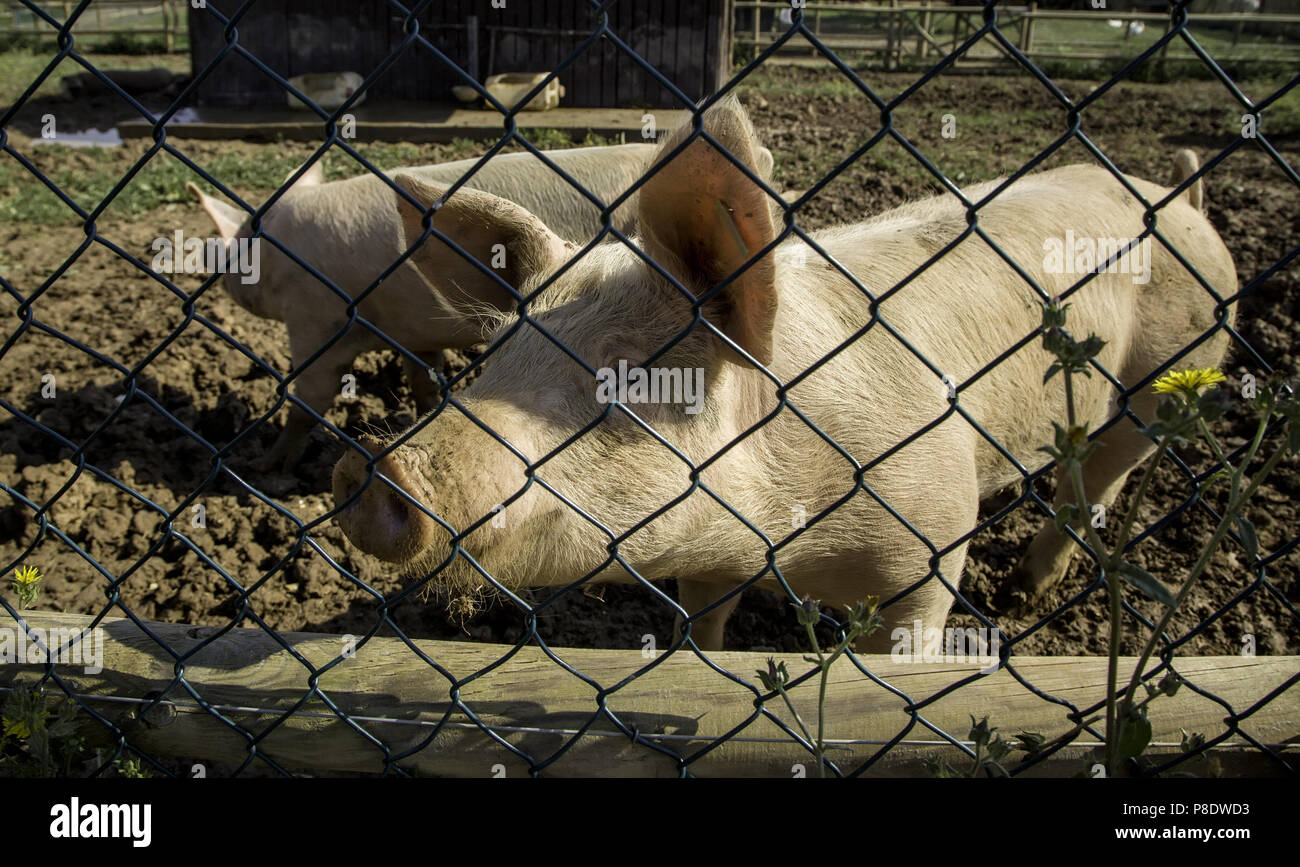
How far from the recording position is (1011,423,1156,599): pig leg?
3.98 metres

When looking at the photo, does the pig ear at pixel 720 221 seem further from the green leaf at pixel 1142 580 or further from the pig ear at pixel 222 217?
the pig ear at pixel 222 217

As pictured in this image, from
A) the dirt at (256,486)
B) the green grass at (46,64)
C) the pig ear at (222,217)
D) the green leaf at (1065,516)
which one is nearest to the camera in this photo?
the green leaf at (1065,516)

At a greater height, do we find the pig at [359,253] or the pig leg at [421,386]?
the pig at [359,253]

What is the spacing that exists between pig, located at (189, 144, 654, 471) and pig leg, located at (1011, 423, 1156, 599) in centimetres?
276

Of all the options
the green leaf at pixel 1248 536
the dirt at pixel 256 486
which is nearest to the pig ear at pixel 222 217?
the dirt at pixel 256 486

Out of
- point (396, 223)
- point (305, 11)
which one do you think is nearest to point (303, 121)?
point (305, 11)

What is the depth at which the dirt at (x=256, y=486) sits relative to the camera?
3.67 m

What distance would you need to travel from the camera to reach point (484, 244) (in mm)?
2570

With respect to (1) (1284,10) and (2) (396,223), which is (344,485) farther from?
(1) (1284,10)

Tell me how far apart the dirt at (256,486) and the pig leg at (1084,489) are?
4.9 inches

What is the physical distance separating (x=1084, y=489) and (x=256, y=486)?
12.9 ft

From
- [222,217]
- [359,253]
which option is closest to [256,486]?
[359,253]

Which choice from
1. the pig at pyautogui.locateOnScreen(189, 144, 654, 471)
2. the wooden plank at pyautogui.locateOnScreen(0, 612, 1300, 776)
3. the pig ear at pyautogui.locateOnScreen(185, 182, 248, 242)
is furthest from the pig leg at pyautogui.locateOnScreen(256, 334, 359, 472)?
the wooden plank at pyautogui.locateOnScreen(0, 612, 1300, 776)

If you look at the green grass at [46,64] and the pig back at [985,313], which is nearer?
the pig back at [985,313]
